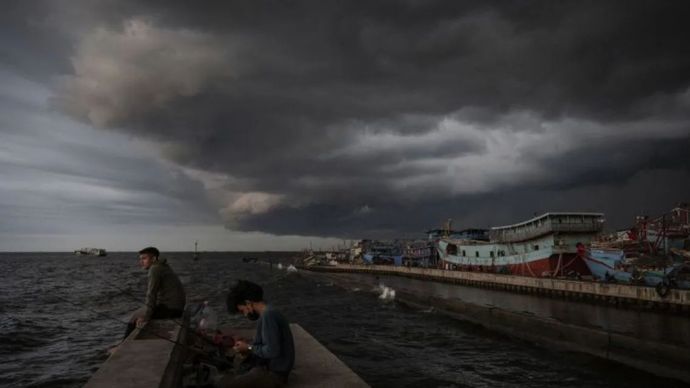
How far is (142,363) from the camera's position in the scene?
20.3 ft

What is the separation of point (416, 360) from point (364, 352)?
227 centimetres

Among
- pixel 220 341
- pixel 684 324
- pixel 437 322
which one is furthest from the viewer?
pixel 437 322

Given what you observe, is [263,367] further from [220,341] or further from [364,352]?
[364,352]

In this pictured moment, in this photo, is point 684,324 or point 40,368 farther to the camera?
point 684,324

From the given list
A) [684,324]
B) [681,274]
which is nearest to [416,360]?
[684,324]

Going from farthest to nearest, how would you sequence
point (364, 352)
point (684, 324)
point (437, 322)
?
point (437, 322) → point (684, 324) → point (364, 352)

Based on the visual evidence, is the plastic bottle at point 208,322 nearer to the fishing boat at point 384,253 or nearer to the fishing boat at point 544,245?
the fishing boat at point 544,245

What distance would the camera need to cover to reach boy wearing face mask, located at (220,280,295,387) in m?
5.59

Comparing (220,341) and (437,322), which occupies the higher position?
(220,341)

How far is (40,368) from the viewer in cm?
1452

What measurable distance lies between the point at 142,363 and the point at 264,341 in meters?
1.87

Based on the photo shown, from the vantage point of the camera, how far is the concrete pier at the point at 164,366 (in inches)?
216

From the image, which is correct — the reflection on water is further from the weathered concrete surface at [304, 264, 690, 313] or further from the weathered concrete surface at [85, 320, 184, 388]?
the weathered concrete surface at [85, 320, 184, 388]

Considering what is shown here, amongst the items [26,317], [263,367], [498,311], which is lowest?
[26,317]
